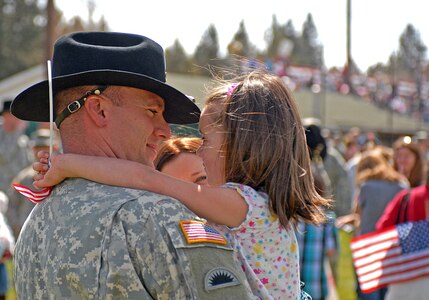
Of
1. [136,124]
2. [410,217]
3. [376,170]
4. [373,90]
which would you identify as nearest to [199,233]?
[136,124]

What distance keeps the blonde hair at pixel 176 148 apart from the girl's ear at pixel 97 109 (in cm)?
141

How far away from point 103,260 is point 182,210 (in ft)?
0.82

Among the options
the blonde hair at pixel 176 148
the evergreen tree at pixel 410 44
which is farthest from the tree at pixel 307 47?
the blonde hair at pixel 176 148

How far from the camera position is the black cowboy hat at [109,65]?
252 centimetres

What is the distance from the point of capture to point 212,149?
2846 mm

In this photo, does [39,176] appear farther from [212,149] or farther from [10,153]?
[10,153]

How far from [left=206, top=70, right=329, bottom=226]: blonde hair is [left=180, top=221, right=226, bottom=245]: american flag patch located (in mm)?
403

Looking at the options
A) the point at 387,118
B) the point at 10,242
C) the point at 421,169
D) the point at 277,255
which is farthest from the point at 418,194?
the point at 387,118

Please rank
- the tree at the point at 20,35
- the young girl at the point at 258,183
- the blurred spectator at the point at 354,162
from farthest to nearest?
the tree at the point at 20,35 < the blurred spectator at the point at 354,162 < the young girl at the point at 258,183

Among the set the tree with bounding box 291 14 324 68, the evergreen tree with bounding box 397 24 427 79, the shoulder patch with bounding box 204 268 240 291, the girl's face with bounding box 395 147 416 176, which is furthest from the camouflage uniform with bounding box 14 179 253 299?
the evergreen tree with bounding box 397 24 427 79

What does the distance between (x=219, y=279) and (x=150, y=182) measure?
0.40 metres

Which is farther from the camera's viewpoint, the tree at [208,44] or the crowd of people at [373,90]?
the tree at [208,44]

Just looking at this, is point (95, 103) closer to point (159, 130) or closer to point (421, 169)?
point (159, 130)

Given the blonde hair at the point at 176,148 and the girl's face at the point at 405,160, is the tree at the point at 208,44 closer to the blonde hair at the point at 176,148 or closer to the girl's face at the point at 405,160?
the girl's face at the point at 405,160
